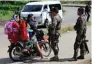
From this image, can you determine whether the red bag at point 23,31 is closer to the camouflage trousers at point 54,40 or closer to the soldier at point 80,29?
the camouflage trousers at point 54,40

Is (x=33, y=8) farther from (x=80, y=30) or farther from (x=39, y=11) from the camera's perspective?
(x=80, y=30)

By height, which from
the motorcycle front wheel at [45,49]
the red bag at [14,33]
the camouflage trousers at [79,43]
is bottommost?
the motorcycle front wheel at [45,49]

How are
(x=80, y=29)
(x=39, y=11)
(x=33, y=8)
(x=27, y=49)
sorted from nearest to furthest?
1. (x=80, y=29)
2. (x=27, y=49)
3. (x=39, y=11)
4. (x=33, y=8)

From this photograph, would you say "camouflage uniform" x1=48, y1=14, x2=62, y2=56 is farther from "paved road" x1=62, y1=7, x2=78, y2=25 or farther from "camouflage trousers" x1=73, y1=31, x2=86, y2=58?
"paved road" x1=62, y1=7, x2=78, y2=25

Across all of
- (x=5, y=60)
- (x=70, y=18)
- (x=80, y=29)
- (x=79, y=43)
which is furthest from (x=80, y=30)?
(x=70, y=18)

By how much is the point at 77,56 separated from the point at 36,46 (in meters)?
1.44

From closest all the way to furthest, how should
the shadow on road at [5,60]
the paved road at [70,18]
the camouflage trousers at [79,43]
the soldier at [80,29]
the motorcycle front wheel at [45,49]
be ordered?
1. the soldier at [80,29]
2. the camouflage trousers at [79,43]
3. the shadow on road at [5,60]
4. the motorcycle front wheel at [45,49]
5. the paved road at [70,18]

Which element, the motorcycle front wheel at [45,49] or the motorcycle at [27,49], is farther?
the motorcycle front wheel at [45,49]

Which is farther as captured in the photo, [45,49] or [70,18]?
[70,18]

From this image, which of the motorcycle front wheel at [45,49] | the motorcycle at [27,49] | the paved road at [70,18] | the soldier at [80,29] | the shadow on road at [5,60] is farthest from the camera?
the paved road at [70,18]

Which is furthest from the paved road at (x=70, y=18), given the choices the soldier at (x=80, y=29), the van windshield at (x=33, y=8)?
the soldier at (x=80, y=29)

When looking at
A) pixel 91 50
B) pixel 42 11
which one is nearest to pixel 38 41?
pixel 91 50

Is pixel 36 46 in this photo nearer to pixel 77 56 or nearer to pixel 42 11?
pixel 77 56

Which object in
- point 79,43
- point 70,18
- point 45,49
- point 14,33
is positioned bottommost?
point 70,18
